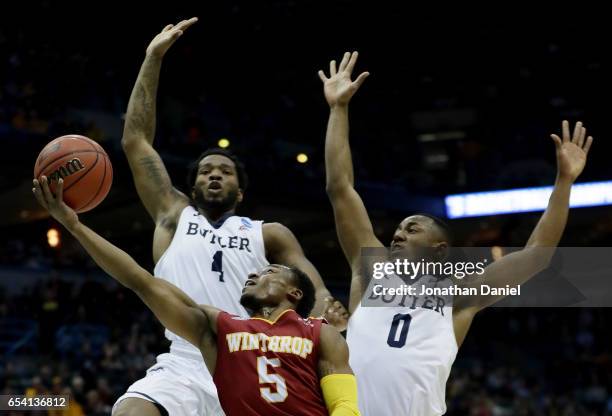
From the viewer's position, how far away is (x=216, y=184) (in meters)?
5.50

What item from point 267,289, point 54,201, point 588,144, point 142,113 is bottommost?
point 267,289

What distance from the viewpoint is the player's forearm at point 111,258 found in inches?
160

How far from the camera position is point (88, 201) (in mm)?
4652

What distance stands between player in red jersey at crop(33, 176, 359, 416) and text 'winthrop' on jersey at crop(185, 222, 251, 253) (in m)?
1.08

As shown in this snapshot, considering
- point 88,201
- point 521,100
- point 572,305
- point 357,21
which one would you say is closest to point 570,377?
point 572,305

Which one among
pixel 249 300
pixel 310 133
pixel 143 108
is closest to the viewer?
pixel 249 300

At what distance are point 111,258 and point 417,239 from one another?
1605mm

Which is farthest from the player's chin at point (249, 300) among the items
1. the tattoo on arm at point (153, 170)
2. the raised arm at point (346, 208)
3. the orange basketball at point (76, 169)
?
the tattoo on arm at point (153, 170)

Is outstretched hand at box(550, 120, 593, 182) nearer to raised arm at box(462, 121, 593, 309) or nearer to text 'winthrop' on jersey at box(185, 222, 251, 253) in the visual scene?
raised arm at box(462, 121, 593, 309)

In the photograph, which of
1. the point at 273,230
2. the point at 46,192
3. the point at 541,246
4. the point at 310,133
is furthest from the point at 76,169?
the point at 310,133

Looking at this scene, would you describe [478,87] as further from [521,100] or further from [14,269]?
[14,269]

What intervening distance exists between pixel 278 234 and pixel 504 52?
60.7ft

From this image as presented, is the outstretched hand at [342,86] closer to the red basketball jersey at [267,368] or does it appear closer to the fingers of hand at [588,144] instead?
Answer: the fingers of hand at [588,144]

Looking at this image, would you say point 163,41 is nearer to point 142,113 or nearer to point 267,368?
point 142,113
